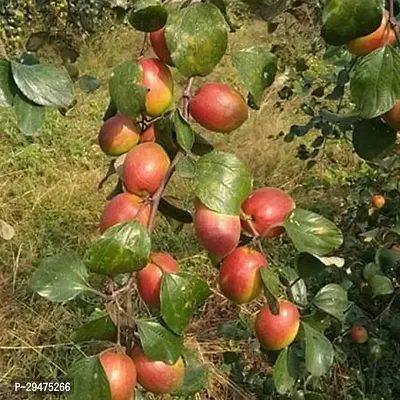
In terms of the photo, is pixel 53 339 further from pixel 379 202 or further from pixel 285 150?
pixel 285 150

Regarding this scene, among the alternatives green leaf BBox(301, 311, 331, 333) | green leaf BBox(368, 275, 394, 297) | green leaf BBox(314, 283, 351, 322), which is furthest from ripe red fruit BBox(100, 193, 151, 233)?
green leaf BBox(368, 275, 394, 297)

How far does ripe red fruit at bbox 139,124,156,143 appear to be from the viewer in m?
0.65

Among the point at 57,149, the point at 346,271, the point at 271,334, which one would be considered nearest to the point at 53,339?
the point at 346,271

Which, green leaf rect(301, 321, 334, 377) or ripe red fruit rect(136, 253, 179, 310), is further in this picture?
green leaf rect(301, 321, 334, 377)

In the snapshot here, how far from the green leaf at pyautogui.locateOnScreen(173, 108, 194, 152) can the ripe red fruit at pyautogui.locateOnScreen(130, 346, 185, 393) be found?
0.50 ft

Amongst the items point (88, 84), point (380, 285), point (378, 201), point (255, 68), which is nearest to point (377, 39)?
point (255, 68)

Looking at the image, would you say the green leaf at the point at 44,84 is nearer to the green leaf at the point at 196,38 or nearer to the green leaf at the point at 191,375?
the green leaf at the point at 196,38

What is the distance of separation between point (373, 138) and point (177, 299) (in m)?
0.22

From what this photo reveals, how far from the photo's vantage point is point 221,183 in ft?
1.87

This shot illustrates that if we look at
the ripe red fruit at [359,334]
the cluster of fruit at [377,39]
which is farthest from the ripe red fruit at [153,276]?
the ripe red fruit at [359,334]

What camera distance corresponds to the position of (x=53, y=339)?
222cm

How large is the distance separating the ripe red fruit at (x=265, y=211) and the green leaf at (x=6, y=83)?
188 mm

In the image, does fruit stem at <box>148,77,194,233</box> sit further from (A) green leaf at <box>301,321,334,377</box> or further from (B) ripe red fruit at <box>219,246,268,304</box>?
(A) green leaf at <box>301,321,334,377</box>

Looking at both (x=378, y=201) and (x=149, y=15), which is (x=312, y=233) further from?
(x=378, y=201)
